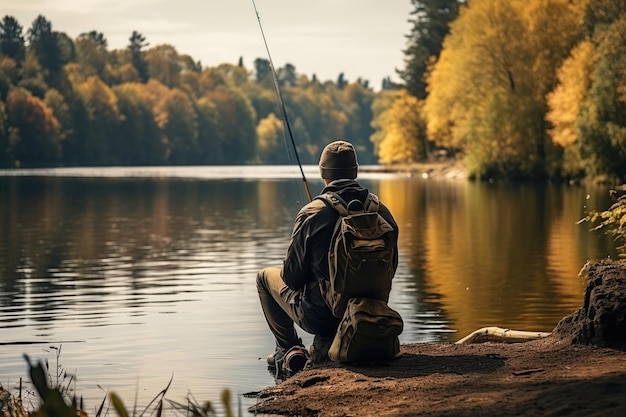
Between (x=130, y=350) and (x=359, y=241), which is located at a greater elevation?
(x=359, y=241)

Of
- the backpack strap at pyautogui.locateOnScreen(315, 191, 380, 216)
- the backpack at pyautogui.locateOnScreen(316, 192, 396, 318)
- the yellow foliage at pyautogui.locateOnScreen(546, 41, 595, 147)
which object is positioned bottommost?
the backpack at pyautogui.locateOnScreen(316, 192, 396, 318)

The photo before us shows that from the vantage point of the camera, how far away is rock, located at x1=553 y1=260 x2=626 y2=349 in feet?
26.8

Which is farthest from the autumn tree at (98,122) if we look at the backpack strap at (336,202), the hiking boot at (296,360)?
the backpack strap at (336,202)

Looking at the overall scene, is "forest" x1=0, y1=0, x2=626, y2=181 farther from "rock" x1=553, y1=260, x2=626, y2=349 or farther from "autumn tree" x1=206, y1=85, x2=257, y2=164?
"rock" x1=553, y1=260, x2=626, y2=349

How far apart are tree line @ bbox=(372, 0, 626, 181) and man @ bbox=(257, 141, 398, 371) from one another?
4013cm

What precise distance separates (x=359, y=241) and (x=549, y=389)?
1756 mm

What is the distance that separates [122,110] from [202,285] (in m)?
121

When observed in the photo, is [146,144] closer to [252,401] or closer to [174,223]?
[174,223]

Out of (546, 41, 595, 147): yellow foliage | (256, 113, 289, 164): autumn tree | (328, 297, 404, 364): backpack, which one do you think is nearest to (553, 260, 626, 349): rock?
(328, 297, 404, 364): backpack

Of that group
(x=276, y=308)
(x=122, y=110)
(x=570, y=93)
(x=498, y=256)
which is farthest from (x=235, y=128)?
(x=276, y=308)

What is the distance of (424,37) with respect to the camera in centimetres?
8994

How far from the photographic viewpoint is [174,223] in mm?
Answer: 32375

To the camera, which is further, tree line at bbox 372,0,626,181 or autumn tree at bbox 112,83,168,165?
autumn tree at bbox 112,83,168,165

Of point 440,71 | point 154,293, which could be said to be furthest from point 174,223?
point 440,71
